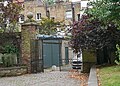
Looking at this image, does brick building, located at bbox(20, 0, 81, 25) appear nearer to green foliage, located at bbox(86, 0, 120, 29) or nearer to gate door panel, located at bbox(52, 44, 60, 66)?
gate door panel, located at bbox(52, 44, 60, 66)

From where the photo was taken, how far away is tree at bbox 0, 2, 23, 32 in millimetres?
22125

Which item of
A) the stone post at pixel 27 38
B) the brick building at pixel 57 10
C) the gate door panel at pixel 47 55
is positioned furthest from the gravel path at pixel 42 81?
the brick building at pixel 57 10

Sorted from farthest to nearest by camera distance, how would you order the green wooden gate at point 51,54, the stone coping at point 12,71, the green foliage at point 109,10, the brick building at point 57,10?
the brick building at point 57,10 < the green wooden gate at point 51,54 < the stone coping at point 12,71 < the green foliage at point 109,10

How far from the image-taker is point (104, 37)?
1909 cm

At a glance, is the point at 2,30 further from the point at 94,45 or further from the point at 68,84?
the point at 68,84

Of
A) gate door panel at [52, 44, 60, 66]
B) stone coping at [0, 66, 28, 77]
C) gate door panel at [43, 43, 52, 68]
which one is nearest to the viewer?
stone coping at [0, 66, 28, 77]

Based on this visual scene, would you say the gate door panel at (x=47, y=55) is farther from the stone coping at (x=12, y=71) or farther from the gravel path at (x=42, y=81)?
the gravel path at (x=42, y=81)

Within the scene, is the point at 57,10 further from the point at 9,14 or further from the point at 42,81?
the point at 42,81

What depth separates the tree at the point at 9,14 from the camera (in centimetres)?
2212

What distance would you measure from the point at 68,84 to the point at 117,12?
237 inches

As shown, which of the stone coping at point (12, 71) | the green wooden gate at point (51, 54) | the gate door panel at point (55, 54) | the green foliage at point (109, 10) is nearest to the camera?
the green foliage at point (109, 10)

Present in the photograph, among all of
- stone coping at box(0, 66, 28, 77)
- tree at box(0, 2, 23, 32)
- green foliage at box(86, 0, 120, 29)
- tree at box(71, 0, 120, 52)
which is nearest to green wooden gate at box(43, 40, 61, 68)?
tree at box(0, 2, 23, 32)

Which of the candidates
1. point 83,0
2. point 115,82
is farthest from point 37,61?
point 83,0

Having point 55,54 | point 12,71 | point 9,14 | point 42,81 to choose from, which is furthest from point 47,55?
point 42,81
